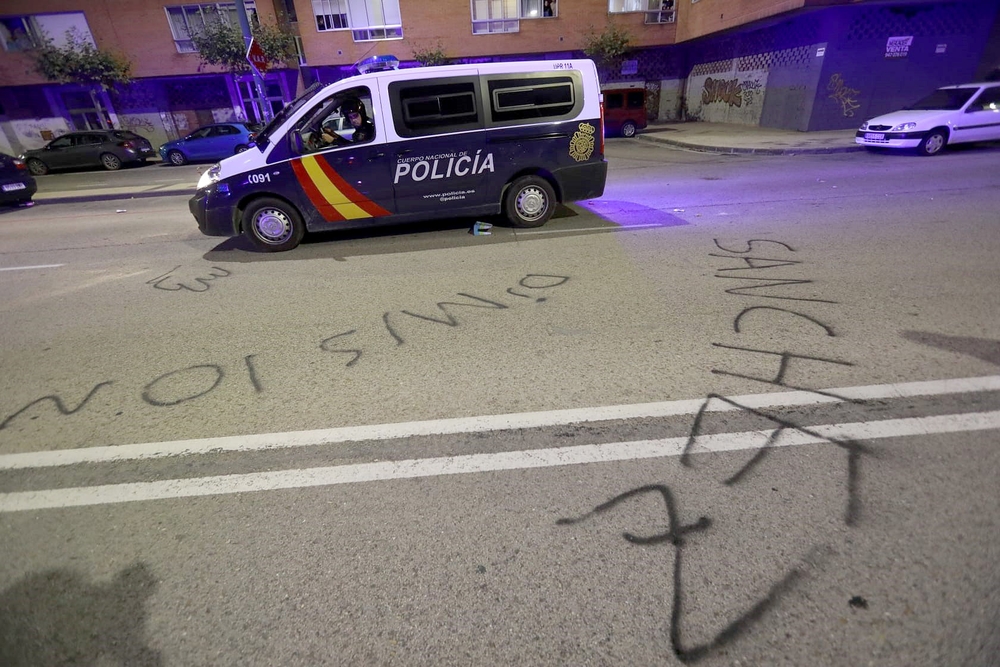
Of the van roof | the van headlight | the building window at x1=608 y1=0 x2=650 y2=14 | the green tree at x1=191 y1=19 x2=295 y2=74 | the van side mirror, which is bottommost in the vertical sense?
the van headlight

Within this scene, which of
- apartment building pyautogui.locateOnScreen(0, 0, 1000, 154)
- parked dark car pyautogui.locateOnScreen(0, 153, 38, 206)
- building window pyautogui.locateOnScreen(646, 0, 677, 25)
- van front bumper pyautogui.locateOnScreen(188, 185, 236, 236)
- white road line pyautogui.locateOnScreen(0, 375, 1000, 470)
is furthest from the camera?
building window pyautogui.locateOnScreen(646, 0, 677, 25)

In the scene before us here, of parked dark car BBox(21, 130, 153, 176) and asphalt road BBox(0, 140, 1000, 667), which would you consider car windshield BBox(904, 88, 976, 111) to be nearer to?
asphalt road BBox(0, 140, 1000, 667)

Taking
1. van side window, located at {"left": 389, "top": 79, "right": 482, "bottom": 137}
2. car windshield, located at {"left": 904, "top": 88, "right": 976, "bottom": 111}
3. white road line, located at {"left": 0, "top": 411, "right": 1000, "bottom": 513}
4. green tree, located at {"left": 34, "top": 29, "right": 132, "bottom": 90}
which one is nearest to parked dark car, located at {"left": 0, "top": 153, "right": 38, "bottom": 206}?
van side window, located at {"left": 389, "top": 79, "right": 482, "bottom": 137}

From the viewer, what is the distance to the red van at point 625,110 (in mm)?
21359

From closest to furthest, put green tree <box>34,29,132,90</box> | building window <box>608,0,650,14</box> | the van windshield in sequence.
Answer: the van windshield, green tree <box>34,29,132,90</box>, building window <box>608,0,650,14</box>

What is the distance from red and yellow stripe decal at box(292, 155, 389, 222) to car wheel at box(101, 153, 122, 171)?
65.4 feet

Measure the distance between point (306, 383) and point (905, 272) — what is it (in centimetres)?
577

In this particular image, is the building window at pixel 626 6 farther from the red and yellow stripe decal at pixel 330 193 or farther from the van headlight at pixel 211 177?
the van headlight at pixel 211 177

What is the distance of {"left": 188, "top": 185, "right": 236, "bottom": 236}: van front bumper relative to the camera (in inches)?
251

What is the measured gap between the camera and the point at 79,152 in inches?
774

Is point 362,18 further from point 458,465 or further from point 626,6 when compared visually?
point 458,465

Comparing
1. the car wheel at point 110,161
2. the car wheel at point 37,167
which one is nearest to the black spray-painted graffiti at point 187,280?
the car wheel at point 110,161

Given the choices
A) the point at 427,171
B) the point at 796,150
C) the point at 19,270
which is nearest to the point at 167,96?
the point at 19,270

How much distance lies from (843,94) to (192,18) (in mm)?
31987
